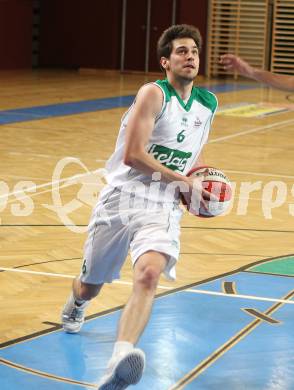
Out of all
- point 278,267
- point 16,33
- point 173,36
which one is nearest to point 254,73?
point 173,36

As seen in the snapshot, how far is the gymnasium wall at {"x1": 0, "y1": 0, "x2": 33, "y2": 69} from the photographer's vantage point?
78.3 ft

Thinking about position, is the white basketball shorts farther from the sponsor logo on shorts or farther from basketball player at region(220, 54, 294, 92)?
basketball player at region(220, 54, 294, 92)

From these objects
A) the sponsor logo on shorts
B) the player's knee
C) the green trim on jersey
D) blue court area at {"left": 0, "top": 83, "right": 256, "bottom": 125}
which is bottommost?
blue court area at {"left": 0, "top": 83, "right": 256, "bottom": 125}

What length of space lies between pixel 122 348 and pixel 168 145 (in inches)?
45.5

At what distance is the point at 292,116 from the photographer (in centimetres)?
1648

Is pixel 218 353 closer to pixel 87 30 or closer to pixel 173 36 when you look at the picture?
pixel 173 36

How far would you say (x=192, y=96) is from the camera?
15.9 feet

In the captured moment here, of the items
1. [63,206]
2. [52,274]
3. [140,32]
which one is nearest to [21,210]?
[63,206]

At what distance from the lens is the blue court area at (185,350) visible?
4.43 meters

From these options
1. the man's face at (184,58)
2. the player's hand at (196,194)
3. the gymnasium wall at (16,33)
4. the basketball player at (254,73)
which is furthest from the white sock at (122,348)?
the gymnasium wall at (16,33)

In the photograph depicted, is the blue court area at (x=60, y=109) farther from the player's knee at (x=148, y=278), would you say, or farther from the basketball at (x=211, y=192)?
the player's knee at (x=148, y=278)

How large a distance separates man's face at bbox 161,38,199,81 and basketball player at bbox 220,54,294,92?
1.30 ft
